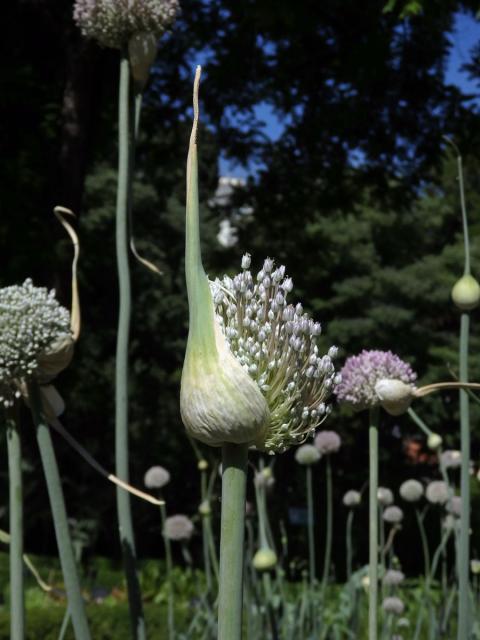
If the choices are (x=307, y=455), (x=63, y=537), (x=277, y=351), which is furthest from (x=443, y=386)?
(x=307, y=455)

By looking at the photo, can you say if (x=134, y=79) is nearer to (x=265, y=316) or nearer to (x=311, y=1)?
(x=265, y=316)

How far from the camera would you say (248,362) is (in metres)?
0.45

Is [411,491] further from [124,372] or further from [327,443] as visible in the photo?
[124,372]

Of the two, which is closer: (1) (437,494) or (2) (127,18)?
(2) (127,18)

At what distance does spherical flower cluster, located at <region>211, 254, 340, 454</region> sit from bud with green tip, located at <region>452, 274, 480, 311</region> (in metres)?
0.48

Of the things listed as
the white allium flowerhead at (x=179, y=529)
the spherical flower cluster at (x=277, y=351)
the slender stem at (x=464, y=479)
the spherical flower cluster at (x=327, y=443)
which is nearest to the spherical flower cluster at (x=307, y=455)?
the spherical flower cluster at (x=327, y=443)

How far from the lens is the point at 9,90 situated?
511cm

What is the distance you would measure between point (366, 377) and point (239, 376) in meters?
0.68

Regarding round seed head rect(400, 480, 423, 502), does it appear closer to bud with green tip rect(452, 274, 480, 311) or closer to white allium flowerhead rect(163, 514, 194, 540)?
white allium flowerhead rect(163, 514, 194, 540)

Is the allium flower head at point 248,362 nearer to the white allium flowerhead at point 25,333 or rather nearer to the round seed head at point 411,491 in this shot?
the white allium flowerhead at point 25,333

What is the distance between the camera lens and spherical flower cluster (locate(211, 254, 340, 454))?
1.48ft

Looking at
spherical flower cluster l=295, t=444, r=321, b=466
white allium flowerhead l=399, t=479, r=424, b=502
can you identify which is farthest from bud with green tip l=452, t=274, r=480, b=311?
white allium flowerhead l=399, t=479, r=424, b=502

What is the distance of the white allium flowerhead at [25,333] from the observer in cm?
73

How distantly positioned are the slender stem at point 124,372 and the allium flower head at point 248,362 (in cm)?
43
